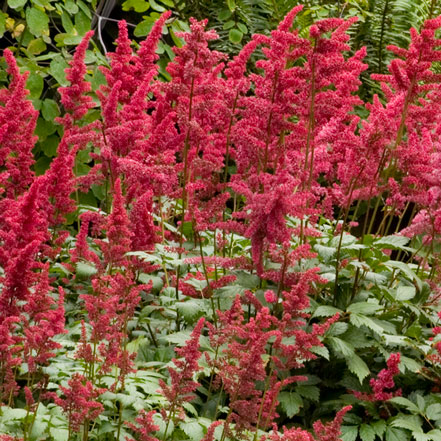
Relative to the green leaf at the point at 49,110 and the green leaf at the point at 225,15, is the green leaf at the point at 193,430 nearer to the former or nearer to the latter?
the green leaf at the point at 49,110

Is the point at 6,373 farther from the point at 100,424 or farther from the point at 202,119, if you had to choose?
the point at 202,119

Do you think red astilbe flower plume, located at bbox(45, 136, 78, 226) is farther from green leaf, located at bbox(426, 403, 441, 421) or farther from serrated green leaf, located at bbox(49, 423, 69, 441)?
green leaf, located at bbox(426, 403, 441, 421)

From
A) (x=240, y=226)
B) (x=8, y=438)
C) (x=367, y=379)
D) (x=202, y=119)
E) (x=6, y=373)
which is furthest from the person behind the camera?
(x=202, y=119)

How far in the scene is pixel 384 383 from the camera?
311 cm

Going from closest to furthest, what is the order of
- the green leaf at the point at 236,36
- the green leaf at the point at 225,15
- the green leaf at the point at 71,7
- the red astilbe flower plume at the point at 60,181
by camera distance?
the red astilbe flower plume at the point at 60,181 → the green leaf at the point at 71,7 → the green leaf at the point at 236,36 → the green leaf at the point at 225,15

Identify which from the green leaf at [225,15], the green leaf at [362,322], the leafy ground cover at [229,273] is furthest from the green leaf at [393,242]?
the green leaf at [225,15]

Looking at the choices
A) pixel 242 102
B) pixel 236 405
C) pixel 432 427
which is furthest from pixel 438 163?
pixel 236 405

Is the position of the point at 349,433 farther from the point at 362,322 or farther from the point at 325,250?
the point at 325,250

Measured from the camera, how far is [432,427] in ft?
10.2

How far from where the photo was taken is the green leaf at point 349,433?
3.07 m

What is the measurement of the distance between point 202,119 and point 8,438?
199cm

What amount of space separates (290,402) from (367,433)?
31cm

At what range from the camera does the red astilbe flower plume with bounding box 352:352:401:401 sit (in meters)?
3.00

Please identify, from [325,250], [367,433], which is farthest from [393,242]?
[367,433]
